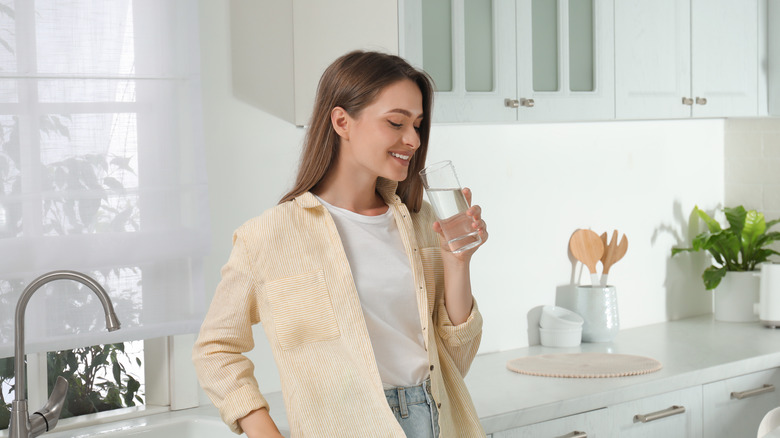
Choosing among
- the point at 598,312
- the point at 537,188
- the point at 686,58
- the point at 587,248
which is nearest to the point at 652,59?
the point at 686,58

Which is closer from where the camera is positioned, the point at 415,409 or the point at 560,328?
the point at 415,409

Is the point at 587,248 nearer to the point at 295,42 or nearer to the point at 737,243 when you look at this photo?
the point at 737,243

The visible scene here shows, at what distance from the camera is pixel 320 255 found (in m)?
Answer: 1.48

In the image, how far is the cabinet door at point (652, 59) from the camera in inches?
107

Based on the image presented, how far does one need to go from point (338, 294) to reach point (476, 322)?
0.25 metres

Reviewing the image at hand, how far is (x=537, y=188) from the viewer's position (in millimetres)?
3004

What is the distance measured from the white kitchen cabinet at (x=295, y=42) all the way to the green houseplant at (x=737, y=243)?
68.0 inches

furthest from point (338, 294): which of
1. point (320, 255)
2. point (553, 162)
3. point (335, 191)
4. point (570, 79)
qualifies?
point (553, 162)

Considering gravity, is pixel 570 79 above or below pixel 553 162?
above

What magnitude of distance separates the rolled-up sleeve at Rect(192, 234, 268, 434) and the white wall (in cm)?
77

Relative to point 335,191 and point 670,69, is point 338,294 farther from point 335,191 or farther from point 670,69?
point 670,69

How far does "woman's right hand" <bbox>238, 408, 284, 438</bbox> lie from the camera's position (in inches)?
57.3

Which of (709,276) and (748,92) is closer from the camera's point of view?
(748,92)

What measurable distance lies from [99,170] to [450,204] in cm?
97
